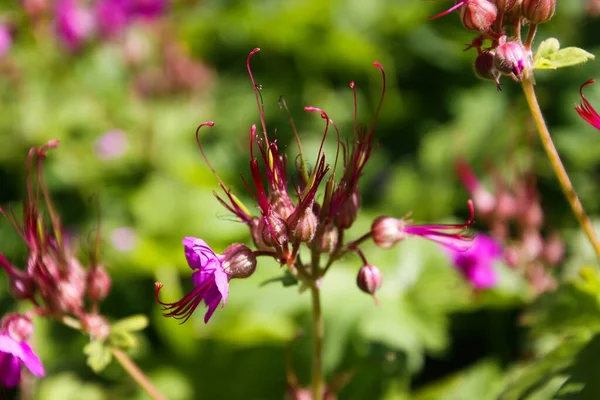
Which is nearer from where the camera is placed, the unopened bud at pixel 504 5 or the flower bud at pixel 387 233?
the unopened bud at pixel 504 5

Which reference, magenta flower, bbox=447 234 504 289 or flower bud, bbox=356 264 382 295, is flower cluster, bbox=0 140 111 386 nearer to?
flower bud, bbox=356 264 382 295

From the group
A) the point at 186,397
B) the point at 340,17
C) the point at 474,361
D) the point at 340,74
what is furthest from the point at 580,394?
the point at 340,17

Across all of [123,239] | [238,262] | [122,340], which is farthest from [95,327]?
[123,239]

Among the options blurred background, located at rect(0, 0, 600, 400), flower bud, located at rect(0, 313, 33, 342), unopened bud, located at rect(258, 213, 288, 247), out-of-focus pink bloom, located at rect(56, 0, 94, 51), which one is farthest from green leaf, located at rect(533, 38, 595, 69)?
out-of-focus pink bloom, located at rect(56, 0, 94, 51)

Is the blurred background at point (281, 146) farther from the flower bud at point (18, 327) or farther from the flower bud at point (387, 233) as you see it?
the flower bud at point (387, 233)

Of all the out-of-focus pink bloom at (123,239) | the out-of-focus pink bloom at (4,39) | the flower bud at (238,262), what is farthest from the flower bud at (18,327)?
the out-of-focus pink bloom at (4,39)

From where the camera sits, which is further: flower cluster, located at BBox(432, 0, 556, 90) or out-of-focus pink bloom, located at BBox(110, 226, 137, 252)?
out-of-focus pink bloom, located at BBox(110, 226, 137, 252)

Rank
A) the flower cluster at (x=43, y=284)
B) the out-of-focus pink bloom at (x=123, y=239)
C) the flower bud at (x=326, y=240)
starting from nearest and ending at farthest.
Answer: the flower bud at (x=326, y=240) → the flower cluster at (x=43, y=284) → the out-of-focus pink bloom at (x=123, y=239)

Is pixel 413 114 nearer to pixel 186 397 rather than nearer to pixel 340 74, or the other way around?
pixel 340 74
